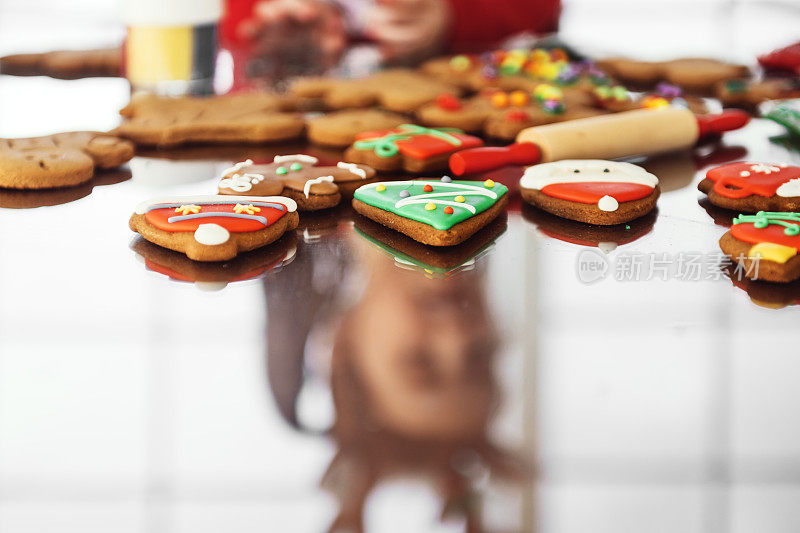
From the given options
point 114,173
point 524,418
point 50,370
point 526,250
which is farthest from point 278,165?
point 524,418

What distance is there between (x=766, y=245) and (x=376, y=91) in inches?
32.4

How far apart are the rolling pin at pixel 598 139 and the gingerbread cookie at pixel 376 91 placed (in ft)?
0.89

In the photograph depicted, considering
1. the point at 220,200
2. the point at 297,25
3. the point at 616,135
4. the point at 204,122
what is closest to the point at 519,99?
the point at 616,135

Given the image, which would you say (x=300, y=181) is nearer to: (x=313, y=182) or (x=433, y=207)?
(x=313, y=182)

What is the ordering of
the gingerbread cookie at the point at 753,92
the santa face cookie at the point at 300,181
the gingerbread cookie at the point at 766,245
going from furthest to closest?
the gingerbread cookie at the point at 753,92
the santa face cookie at the point at 300,181
the gingerbread cookie at the point at 766,245

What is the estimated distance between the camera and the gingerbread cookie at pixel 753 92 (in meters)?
1.59

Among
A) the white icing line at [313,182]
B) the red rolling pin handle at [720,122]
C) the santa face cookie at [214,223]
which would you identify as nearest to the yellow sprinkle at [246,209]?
the santa face cookie at [214,223]

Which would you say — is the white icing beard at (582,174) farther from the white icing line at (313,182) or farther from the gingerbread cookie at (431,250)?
the white icing line at (313,182)

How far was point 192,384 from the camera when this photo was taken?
0.74 m

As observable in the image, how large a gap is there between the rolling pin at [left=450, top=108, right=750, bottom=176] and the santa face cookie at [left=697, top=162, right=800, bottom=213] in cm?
15

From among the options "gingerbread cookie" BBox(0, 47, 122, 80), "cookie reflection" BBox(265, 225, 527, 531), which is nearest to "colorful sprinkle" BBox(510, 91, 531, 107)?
"cookie reflection" BBox(265, 225, 527, 531)

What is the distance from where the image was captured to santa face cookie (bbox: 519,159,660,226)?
1070mm

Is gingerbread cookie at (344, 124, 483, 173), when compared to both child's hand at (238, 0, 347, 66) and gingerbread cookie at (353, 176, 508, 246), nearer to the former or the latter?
gingerbread cookie at (353, 176, 508, 246)

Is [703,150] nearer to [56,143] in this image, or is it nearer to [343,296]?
[343,296]
